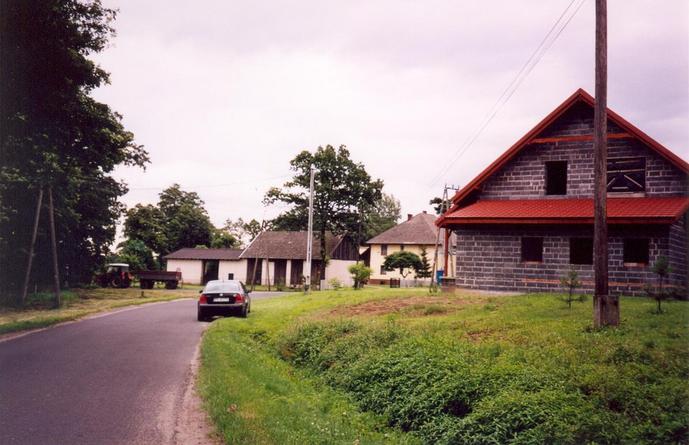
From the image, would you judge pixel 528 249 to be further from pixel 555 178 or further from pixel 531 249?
pixel 555 178

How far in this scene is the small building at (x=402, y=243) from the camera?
5478cm

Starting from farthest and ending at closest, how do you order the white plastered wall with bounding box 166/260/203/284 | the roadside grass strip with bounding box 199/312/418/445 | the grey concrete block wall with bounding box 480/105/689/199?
the white plastered wall with bounding box 166/260/203/284 → the grey concrete block wall with bounding box 480/105/689/199 → the roadside grass strip with bounding box 199/312/418/445

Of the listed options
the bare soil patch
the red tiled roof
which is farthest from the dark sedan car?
the red tiled roof

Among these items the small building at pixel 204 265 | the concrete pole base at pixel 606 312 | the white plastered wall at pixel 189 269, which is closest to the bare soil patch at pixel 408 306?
the concrete pole base at pixel 606 312

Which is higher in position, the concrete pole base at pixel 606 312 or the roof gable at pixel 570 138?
the roof gable at pixel 570 138

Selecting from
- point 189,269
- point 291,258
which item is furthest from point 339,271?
point 189,269

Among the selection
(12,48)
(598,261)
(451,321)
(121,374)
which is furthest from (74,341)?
(598,261)

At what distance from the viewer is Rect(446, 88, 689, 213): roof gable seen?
18719mm

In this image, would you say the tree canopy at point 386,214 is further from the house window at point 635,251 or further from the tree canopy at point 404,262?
the house window at point 635,251

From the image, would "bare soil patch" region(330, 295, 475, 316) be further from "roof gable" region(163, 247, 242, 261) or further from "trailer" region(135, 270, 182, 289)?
"roof gable" region(163, 247, 242, 261)

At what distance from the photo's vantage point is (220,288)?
64.6 ft

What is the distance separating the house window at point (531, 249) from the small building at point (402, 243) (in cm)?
3306

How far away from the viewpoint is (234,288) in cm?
1983

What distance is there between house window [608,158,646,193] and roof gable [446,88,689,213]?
859mm
